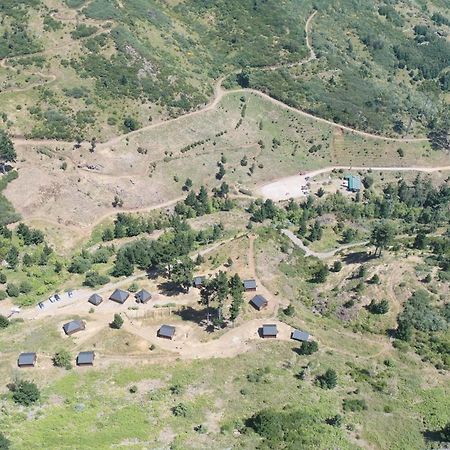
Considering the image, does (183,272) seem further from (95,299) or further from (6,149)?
(6,149)

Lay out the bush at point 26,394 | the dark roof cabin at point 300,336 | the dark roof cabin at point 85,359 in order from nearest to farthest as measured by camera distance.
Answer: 1. the bush at point 26,394
2. the dark roof cabin at point 85,359
3. the dark roof cabin at point 300,336

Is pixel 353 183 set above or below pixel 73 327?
below

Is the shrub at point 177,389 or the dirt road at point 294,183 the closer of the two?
the shrub at point 177,389

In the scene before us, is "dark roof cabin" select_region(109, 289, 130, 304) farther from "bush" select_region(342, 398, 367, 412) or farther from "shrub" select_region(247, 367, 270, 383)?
"bush" select_region(342, 398, 367, 412)

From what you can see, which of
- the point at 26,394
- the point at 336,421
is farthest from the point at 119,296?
the point at 336,421

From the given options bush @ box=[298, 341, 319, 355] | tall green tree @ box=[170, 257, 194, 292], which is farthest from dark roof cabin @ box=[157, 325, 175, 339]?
bush @ box=[298, 341, 319, 355]

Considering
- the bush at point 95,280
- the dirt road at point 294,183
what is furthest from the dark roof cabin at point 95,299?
the dirt road at point 294,183

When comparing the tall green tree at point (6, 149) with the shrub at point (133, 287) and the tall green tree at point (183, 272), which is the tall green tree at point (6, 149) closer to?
the shrub at point (133, 287)
